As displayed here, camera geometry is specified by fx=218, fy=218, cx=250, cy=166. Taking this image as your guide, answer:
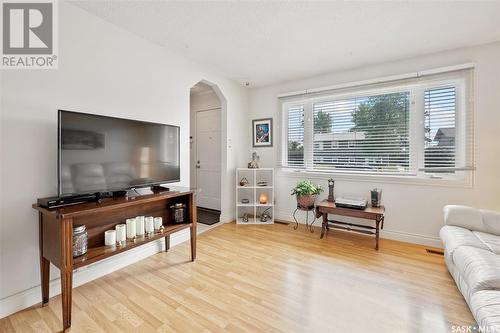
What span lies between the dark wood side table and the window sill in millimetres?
426

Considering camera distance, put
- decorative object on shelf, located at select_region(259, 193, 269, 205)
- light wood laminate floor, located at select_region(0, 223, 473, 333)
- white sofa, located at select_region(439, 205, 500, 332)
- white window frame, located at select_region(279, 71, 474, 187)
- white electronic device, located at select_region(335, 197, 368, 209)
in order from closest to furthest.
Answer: white sofa, located at select_region(439, 205, 500, 332) → light wood laminate floor, located at select_region(0, 223, 473, 333) → white window frame, located at select_region(279, 71, 474, 187) → white electronic device, located at select_region(335, 197, 368, 209) → decorative object on shelf, located at select_region(259, 193, 269, 205)

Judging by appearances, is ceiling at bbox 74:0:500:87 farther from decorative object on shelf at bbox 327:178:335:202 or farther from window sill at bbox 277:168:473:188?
decorative object on shelf at bbox 327:178:335:202

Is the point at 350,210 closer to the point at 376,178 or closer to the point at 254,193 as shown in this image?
the point at 376,178

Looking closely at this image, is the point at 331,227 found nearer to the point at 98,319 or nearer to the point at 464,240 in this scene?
the point at 464,240

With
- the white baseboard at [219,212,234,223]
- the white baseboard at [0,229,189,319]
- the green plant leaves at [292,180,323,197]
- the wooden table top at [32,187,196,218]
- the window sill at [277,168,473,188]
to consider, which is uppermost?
the window sill at [277,168,473,188]

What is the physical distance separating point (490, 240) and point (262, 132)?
310 cm

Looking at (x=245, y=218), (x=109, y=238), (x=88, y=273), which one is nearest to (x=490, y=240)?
(x=245, y=218)

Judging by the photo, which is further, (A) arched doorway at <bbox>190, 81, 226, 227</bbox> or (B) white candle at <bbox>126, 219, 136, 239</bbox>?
(A) arched doorway at <bbox>190, 81, 226, 227</bbox>

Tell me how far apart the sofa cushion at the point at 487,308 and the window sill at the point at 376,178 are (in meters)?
1.73

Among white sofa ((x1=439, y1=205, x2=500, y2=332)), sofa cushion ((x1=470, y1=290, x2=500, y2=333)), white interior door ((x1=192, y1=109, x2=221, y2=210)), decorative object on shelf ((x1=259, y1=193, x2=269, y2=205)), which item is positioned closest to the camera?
sofa cushion ((x1=470, y1=290, x2=500, y2=333))

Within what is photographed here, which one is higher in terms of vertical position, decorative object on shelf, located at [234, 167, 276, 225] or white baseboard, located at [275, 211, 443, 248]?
decorative object on shelf, located at [234, 167, 276, 225]

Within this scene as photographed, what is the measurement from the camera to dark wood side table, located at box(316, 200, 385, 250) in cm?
267

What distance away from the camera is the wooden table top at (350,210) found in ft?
8.89

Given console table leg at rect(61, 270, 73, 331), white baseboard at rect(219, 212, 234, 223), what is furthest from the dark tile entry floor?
console table leg at rect(61, 270, 73, 331)
